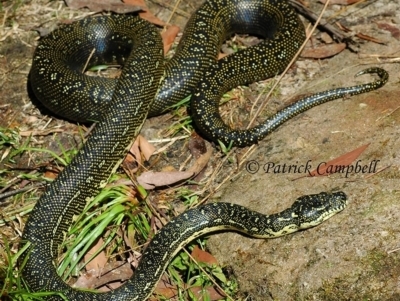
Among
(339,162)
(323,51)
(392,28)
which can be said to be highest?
(392,28)

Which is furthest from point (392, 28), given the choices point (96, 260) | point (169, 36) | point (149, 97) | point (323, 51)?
point (96, 260)

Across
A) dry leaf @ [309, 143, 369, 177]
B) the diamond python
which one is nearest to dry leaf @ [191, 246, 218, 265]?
the diamond python

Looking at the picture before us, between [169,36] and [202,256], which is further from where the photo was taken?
[169,36]

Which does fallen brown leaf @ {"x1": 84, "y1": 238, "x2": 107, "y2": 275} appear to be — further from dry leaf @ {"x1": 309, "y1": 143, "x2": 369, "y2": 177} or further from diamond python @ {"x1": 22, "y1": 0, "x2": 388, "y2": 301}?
dry leaf @ {"x1": 309, "y1": 143, "x2": 369, "y2": 177}

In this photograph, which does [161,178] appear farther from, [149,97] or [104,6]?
[104,6]

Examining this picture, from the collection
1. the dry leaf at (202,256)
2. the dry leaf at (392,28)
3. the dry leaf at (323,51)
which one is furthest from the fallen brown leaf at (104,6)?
the dry leaf at (202,256)

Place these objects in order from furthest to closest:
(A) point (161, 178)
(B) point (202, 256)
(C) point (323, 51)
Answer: (C) point (323, 51) → (A) point (161, 178) → (B) point (202, 256)

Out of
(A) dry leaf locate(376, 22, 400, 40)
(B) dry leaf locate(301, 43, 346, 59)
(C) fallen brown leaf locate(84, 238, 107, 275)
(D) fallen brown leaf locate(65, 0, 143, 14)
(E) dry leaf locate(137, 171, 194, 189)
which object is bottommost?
(C) fallen brown leaf locate(84, 238, 107, 275)

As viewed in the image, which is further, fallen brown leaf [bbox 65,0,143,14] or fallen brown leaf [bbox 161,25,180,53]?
fallen brown leaf [bbox 65,0,143,14]

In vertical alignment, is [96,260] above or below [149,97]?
below
